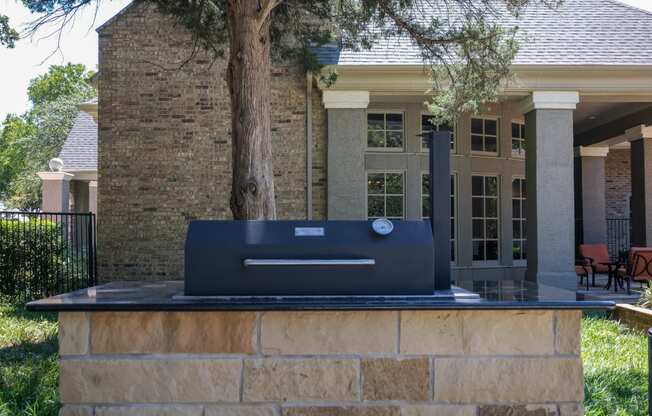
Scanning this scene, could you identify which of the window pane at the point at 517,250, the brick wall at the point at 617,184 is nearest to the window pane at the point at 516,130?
the window pane at the point at 517,250

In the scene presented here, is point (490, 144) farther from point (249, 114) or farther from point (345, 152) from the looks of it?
point (249, 114)

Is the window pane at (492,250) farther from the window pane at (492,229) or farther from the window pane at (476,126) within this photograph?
the window pane at (476,126)

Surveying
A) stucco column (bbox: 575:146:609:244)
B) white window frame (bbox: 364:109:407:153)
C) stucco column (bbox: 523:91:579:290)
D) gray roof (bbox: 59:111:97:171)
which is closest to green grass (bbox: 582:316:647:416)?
stucco column (bbox: 523:91:579:290)

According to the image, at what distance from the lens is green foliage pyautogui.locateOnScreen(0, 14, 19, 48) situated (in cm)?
912

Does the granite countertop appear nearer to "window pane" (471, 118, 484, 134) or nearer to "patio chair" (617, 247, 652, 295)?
"patio chair" (617, 247, 652, 295)

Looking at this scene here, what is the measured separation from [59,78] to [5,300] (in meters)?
54.5

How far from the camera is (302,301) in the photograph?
10.8 feet

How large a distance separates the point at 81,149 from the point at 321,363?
21.2 m

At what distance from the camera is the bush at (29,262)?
1185 centimetres

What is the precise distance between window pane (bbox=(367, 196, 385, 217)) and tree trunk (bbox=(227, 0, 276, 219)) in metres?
5.02

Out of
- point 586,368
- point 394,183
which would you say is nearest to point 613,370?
point 586,368

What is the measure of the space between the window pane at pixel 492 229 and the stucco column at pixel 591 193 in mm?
5014

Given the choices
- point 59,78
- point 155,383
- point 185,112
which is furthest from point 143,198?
point 59,78

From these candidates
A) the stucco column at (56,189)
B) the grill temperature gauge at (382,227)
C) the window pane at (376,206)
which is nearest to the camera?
the grill temperature gauge at (382,227)
